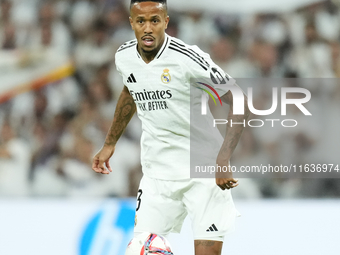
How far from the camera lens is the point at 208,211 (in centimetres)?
276

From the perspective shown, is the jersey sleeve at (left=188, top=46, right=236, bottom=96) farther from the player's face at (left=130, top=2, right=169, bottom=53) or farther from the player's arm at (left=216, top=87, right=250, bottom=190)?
the player's face at (left=130, top=2, right=169, bottom=53)

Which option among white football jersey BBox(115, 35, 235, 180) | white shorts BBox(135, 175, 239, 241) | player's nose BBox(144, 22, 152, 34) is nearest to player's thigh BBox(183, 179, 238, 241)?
white shorts BBox(135, 175, 239, 241)

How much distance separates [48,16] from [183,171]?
4.22 m

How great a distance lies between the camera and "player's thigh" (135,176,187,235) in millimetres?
2781

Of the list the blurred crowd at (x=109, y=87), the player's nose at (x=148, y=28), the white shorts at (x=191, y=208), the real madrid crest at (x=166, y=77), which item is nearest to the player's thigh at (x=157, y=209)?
the white shorts at (x=191, y=208)

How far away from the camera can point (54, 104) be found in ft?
20.2

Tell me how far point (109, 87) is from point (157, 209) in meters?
3.55

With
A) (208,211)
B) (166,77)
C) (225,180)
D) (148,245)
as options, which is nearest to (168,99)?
(166,77)

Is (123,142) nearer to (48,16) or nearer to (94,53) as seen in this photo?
(94,53)

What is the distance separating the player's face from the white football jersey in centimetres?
10

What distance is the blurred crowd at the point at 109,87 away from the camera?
5.71 meters

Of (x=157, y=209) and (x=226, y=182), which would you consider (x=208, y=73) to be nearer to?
(x=226, y=182)

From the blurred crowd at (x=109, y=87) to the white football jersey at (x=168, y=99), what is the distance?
108 inches

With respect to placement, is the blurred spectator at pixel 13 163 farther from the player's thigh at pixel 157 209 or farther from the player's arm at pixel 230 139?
the player's arm at pixel 230 139
